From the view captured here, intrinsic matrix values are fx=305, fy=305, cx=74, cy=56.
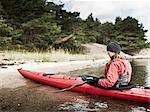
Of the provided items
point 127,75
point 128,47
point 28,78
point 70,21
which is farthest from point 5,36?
point 128,47

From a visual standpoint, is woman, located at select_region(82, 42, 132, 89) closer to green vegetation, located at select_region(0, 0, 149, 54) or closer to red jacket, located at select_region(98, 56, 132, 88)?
red jacket, located at select_region(98, 56, 132, 88)

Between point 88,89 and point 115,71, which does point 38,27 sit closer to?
point 88,89

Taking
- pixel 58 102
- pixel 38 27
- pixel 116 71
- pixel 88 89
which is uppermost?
pixel 38 27

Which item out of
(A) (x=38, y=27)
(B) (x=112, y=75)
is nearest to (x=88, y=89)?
(B) (x=112, y=75)

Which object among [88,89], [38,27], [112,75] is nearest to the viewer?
[112,75]

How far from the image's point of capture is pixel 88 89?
9.27 m

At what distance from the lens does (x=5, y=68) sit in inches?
550

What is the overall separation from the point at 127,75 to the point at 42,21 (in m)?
20.7

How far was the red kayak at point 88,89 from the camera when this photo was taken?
816 centimetres

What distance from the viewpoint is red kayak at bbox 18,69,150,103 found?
8.16 metres

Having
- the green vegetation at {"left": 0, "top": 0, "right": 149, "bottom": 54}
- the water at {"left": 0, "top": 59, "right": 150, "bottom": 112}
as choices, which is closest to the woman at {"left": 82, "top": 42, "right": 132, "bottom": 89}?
the water at {"left": 0, "top": 59, "right": 150, "bottom": 112}

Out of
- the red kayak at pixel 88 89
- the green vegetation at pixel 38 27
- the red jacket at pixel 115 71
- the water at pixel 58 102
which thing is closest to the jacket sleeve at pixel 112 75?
the red jacket at pixel 115 71

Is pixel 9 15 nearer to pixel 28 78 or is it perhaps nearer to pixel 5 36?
pixel 5 36

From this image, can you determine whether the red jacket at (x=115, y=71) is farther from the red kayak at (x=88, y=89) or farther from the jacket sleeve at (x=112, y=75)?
the red kayak at (x=88, y=89)
